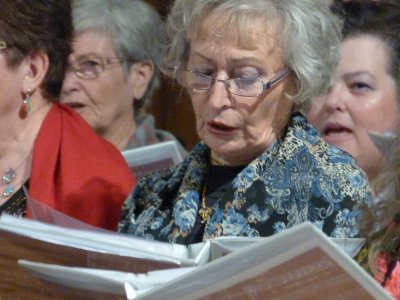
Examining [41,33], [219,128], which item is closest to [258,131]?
[219,128]

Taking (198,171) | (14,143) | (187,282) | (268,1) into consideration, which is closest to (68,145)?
(14,143)

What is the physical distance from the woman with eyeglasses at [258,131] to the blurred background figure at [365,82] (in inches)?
23.9

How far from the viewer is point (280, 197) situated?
7.43 ft

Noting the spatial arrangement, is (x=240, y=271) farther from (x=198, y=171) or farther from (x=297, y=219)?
(x=198, y=171)

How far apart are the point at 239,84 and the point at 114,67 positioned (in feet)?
4.70

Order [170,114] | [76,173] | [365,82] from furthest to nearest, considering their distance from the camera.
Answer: [170,114] → [365,82] → [76,173]

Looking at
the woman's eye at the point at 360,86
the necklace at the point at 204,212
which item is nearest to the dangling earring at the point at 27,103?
the necklace at the point at 204,212

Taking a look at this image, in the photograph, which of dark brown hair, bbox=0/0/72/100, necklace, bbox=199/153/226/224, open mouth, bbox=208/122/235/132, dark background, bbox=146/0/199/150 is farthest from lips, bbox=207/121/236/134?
dark background, bbox=146/0/199/150

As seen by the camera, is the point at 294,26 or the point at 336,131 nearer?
the point at 294,26

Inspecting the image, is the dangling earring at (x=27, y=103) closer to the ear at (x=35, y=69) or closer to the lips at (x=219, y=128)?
the ear at (x=35, y=69)

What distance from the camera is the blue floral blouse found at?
88.4 inches

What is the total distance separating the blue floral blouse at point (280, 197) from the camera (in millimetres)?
2244

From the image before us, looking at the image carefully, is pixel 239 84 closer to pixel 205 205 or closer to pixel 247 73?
pixel 247 73

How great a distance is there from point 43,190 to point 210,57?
509 millimetres
